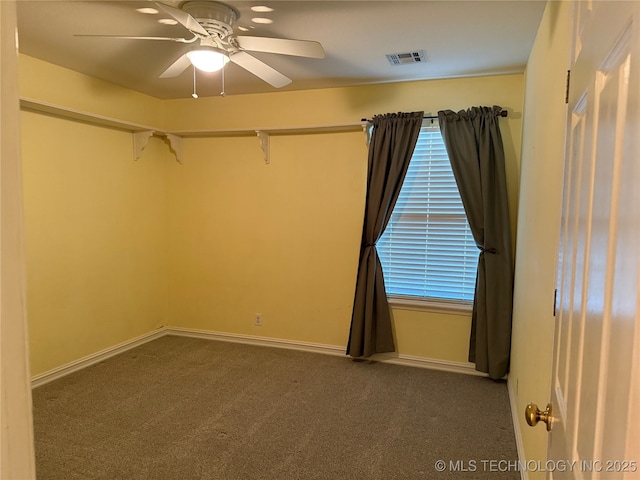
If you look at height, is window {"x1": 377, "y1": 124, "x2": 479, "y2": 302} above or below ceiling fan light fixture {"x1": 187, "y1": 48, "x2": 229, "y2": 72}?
below

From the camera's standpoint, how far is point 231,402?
3.04 m

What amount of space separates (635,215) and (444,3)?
6.89 feet

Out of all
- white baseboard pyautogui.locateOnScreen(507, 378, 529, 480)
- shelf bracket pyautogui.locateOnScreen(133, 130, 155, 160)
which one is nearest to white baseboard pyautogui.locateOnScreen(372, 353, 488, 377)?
white baseboard pyautogui.locateOnScreen(507, 378, 529, 480)

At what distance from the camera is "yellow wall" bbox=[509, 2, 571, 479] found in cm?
165

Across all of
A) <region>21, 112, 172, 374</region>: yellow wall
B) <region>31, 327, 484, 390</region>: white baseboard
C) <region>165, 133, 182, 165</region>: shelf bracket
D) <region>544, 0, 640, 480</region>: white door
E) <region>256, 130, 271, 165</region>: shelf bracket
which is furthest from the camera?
<region>165, 133, 182, 165</region>: shelf bracket

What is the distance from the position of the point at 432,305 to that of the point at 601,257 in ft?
10.2

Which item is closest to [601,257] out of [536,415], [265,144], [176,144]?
[536,415]

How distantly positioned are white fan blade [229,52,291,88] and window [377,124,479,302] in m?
1.51

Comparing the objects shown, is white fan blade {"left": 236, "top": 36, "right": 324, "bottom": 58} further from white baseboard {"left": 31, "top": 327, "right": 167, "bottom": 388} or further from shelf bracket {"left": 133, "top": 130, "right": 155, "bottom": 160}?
white baseboard {"left": 31, "top": 327, "right": 167, "bottom": 388}

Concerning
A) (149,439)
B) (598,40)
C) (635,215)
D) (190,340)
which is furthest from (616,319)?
(190,340)

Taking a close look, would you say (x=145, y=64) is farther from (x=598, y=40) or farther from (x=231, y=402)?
(x=598, y=40)

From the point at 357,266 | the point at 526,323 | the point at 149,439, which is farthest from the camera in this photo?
the point at 357,266

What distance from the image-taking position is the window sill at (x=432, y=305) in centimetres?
358

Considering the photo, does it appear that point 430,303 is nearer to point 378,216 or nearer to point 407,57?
point 378,216
